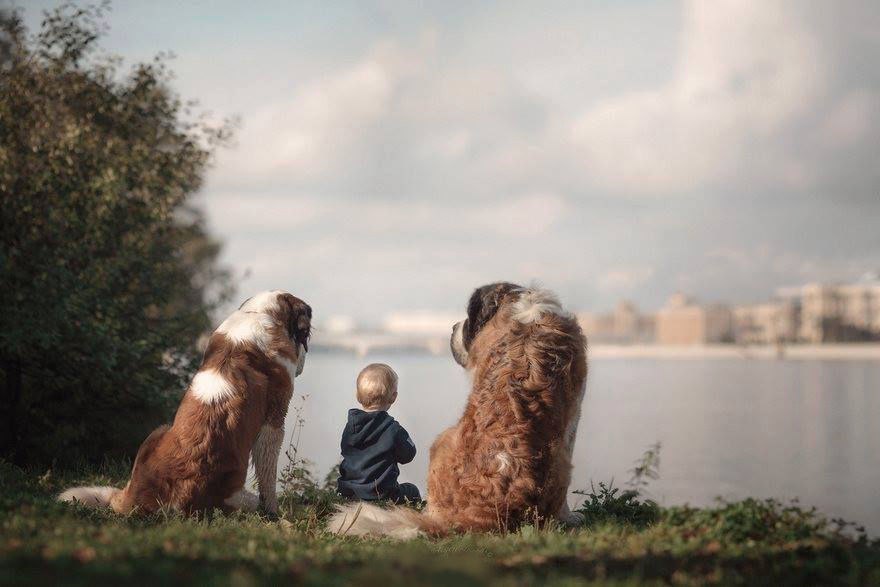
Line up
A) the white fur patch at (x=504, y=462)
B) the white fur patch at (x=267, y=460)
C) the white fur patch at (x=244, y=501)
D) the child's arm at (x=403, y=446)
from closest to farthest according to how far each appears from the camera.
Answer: the white fur patch at (x=504, y=462) → the white fur patch at (x=244, y=501) → the white fur patch at (x=267, y=460) → the child's arm at (x=403, y=446)

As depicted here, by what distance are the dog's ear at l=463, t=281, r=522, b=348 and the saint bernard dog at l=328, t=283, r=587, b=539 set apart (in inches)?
8.1

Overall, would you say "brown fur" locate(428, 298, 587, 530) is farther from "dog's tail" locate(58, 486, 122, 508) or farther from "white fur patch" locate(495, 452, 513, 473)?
"dog's tail" locate(58, 486, 122, 508)

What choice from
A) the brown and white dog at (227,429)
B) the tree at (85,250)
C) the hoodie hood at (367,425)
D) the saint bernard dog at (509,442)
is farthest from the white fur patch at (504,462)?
the tree at (85,250)

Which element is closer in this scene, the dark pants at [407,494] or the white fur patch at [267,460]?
the white fur patch at [267,460]

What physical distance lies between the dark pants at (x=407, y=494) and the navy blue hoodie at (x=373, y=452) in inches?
1.9

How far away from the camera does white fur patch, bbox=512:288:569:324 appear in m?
6.47

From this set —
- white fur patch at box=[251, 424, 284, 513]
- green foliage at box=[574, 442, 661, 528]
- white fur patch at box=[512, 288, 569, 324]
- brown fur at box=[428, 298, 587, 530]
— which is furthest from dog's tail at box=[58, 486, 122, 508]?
green foliage at box=[574, 442, 661, 528]

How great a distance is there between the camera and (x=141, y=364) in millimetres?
10820

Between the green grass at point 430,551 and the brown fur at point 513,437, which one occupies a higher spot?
the brown fur at point 513,437

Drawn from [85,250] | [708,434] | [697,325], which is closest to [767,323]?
[697,325]

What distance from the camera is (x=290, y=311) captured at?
269 inches

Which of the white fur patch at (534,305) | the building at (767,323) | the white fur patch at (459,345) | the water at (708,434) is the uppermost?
the building at (767,323)

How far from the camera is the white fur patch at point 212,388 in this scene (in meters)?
6.19

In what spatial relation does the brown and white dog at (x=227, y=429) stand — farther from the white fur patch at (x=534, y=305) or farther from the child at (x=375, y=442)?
the white fur patch at (x=534, y=305)
